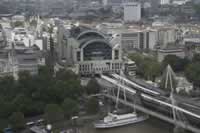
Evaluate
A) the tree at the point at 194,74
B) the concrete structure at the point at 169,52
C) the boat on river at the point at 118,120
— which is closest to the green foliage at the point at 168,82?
the tree at the point at 194,74

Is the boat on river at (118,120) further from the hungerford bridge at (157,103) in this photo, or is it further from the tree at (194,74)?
the tree at (194,74)

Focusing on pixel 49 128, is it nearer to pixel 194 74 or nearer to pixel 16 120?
pixel 16 120

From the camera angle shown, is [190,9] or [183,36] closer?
[183,36]

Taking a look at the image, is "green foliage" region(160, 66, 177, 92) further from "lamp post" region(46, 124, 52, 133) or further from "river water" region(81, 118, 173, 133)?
"lamp post" region(46, 124, 52, 133)

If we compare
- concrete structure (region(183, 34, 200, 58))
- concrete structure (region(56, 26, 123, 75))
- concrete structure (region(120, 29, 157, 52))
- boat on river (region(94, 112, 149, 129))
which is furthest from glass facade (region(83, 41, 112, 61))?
boat on river (region(94, 112, 149, 129))

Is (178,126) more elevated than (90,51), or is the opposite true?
(90,51)

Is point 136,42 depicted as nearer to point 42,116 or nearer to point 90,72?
point 90,72

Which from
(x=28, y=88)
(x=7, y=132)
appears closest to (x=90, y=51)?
(x=28, y=88)
